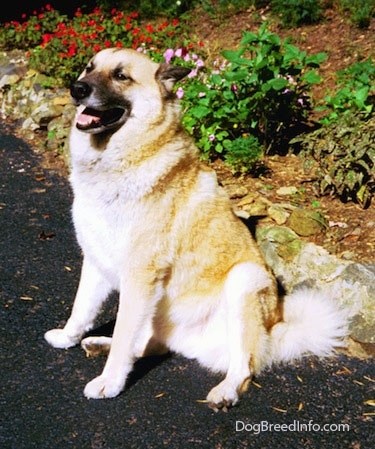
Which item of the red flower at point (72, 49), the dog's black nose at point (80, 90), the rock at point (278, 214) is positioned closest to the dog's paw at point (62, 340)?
the dog's black nose at point (80, 90)

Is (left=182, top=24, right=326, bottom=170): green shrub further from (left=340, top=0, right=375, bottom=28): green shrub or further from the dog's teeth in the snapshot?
(left=340, top=0, right=375, bottom=28): green shrub

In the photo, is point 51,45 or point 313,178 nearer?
point 313,178

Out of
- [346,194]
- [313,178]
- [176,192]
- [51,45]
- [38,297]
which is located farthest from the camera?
[51,45]

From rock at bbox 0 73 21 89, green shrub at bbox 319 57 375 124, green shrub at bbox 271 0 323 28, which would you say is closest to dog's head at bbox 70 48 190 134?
green shrub at bbox 319 57 375 124

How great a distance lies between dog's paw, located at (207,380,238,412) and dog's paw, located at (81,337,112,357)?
2.37ft

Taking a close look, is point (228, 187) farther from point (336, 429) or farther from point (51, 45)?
point (51, 45)

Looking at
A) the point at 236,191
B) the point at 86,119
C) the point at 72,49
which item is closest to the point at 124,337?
the point at 86,119

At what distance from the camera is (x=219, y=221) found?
3387 mm

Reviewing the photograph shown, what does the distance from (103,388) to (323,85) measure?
169 inches

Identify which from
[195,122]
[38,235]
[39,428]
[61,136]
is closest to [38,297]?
[38,235]

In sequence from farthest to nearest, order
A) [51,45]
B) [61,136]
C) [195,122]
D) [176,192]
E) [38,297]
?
[51,45]
[61,136]
[195,122]
[38,297]
[176,192]

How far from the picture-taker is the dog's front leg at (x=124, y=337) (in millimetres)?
3064

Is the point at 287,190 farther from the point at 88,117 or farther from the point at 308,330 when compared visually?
the point at 88,117

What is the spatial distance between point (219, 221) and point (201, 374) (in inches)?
35.8
